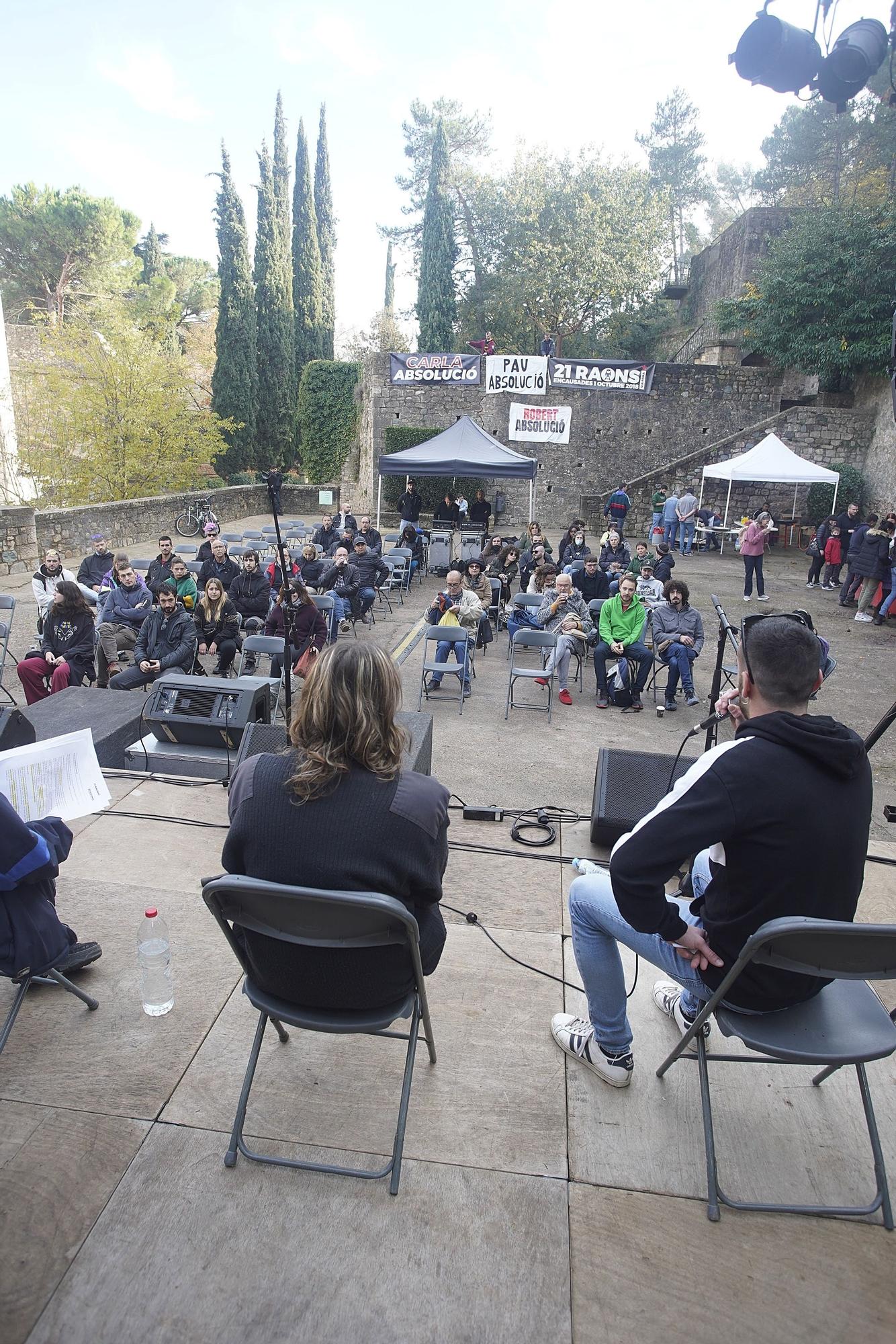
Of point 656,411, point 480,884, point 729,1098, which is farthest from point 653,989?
point 656,411

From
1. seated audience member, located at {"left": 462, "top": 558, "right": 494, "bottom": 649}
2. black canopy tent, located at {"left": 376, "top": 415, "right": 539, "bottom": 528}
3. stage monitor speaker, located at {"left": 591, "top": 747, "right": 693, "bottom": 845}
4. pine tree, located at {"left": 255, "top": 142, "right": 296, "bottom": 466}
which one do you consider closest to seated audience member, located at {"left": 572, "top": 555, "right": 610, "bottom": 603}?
seated audience member, located at {"left": 462, "top": 558, "right": 494, "bottom": 649}

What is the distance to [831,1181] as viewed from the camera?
191 cm

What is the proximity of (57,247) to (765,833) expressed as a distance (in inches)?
1736

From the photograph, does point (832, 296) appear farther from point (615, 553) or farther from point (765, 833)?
point (765, 833)

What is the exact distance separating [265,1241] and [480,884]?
1.79m

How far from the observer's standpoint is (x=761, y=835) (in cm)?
170

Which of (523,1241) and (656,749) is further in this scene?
(656,749)

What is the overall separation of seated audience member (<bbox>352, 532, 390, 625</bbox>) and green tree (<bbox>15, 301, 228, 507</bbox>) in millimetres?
10749

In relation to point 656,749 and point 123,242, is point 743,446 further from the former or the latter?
point 123,242

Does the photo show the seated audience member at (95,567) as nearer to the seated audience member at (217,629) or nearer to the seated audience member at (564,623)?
the seated audience member at (217,629)

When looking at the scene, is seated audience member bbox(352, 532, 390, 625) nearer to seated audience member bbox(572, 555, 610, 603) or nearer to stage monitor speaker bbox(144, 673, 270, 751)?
seated audience member bbox(572, 555, 610, 603)

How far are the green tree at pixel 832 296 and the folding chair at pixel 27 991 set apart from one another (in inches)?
860

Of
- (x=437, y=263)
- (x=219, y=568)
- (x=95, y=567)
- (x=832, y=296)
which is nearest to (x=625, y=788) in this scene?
(x=219, y=568)

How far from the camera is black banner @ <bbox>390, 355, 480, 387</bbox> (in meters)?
21.0
